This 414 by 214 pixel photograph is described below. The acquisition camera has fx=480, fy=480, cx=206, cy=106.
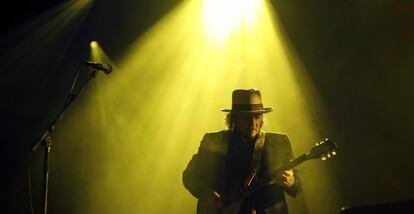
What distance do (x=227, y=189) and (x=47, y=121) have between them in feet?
8.52

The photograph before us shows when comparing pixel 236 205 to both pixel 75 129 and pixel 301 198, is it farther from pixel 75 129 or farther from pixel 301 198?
pixel 75 129

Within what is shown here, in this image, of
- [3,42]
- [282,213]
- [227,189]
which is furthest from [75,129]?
[282,213]

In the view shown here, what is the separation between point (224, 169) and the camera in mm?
3828

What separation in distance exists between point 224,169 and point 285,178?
1.72ft

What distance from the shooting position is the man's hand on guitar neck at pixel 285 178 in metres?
3.54

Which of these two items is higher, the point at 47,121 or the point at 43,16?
the point at 43,16

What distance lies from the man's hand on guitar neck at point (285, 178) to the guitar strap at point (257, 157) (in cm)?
19

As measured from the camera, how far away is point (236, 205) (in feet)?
12.0

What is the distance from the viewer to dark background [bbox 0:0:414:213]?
5.02 meters

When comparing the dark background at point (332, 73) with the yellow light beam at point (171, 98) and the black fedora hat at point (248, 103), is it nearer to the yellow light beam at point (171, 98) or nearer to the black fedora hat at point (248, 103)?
the yellow light beam at point (171, 98)

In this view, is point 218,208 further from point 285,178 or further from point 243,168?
point 285,178

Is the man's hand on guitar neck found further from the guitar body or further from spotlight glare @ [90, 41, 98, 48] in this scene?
spotlight glare @ [90, 41, 98, 48]

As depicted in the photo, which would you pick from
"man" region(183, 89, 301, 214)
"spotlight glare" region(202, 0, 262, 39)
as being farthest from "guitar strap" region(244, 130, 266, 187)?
"spotlight glare" region(202, 0, 262, 39)

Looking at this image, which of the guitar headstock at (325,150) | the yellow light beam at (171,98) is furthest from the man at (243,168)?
the yellow light beam at (171,98)
